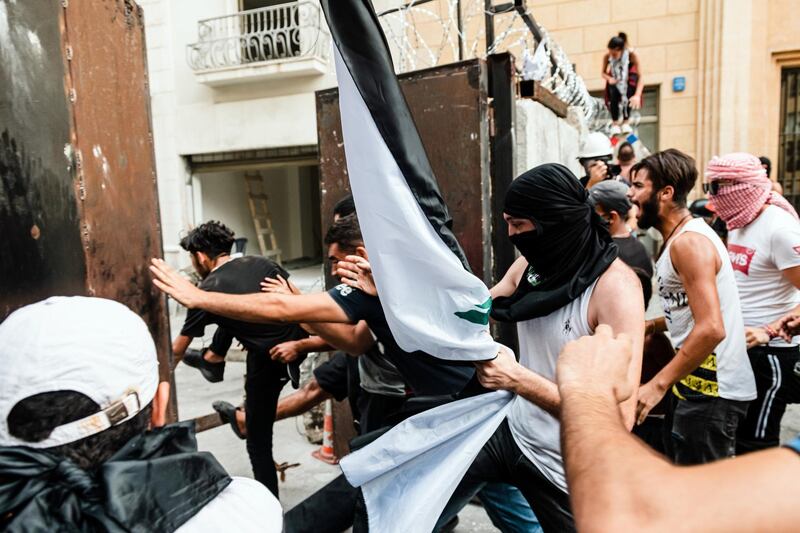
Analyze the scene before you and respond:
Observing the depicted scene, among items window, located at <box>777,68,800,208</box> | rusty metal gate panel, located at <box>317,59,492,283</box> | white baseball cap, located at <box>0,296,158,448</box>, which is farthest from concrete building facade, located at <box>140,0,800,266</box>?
white baseball cap, located at <box>0,296,158,448</box>

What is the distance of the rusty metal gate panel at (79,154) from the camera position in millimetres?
1649

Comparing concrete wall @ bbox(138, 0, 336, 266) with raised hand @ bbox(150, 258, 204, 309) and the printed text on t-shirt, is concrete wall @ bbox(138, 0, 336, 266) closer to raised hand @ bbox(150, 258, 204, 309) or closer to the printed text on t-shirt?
the printed text on t-shirt

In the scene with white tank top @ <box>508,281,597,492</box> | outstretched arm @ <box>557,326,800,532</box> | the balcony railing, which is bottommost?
white tank top @ <box>508,281,597,492</box>

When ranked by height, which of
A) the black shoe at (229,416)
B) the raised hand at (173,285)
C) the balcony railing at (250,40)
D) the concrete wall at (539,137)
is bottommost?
the black shoe at (229,416)

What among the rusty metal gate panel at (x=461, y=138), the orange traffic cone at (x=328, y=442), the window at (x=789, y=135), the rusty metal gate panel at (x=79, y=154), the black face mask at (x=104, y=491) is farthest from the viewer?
the window at (x=789, y=135)

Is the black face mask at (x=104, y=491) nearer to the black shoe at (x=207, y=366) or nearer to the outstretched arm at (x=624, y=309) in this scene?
the outstretched arm at (x=624, y=309)

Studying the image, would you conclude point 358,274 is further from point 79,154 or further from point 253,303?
point 79,154

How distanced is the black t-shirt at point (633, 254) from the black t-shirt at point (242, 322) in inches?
83.0

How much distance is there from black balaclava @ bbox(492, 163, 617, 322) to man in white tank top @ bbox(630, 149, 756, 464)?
523 millimetres

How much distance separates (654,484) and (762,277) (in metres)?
2.71

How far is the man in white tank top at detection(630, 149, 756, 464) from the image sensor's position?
233 cm


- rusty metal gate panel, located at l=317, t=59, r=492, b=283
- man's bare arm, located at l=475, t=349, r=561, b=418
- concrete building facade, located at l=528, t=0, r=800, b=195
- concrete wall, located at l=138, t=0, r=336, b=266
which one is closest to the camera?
man's bare arm, located at l=475, t=349, r=561, b=418

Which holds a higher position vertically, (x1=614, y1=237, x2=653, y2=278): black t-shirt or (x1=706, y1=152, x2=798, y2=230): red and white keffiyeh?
(x1=706, y1=152, x2=798, y2=230): red and white keffiyeh

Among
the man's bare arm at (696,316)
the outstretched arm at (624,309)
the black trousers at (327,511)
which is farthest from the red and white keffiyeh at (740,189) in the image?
the black trousers at (327,511)
